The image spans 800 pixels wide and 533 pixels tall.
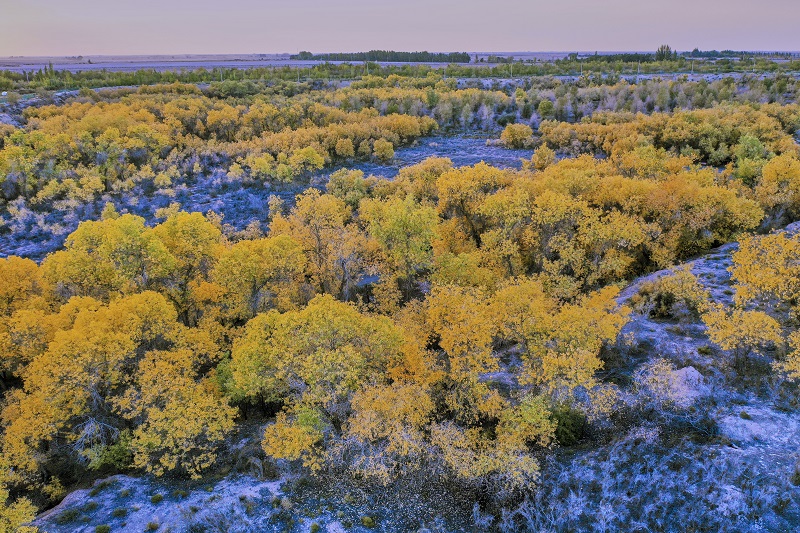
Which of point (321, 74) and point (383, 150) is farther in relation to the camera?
point (321, 74)

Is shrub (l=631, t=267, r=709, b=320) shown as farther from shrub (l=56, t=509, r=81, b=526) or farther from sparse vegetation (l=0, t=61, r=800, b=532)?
shrub (l=56, t=509, r=81, b=526)

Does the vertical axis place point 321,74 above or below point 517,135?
above

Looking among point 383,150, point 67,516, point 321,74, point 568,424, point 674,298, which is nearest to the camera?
point 67,516

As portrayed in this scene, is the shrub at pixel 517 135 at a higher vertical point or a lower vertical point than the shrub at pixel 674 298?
higher

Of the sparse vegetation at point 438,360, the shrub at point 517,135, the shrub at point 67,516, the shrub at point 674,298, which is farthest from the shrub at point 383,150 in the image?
the shrub at point 67,516

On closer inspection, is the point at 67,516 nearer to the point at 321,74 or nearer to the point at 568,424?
the point at 568,424

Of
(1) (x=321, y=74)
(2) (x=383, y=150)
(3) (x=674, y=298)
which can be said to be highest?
(1) (x=321, y=74)

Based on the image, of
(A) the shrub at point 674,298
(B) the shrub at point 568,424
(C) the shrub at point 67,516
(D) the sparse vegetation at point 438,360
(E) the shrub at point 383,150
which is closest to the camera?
(C) the shrub at point 67,516

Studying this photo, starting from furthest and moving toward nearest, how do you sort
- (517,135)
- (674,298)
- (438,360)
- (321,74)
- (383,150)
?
(321,74) < (517,135) < (383,150) < (674,298) < (438,360)

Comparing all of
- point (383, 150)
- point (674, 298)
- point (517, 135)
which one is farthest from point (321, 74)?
point (674, 298)

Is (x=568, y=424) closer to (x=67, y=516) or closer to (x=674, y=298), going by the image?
(x=674, y=298)

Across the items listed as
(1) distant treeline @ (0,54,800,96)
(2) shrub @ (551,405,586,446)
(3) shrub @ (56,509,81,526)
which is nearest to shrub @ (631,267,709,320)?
(2) shrub @ (551,405,586,446)

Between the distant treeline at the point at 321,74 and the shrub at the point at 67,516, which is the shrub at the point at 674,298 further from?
the distant treeline at the point at 321,74
